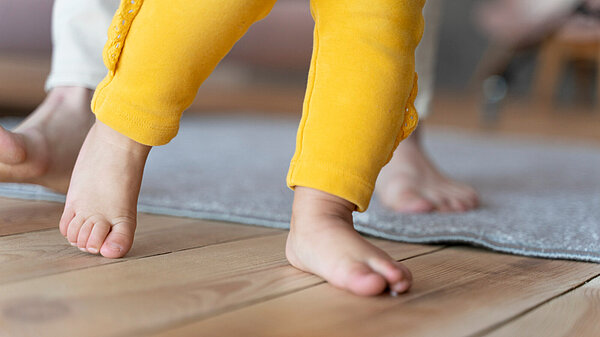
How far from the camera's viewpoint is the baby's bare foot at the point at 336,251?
500mm

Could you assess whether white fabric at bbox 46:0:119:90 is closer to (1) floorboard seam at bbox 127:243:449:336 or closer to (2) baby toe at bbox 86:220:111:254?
(2) baby toe at bbox 86:220:111:254

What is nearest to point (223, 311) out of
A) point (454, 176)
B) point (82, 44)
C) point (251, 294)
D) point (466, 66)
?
point (251, 294)

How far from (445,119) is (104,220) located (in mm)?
2304

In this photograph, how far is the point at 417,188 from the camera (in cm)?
91

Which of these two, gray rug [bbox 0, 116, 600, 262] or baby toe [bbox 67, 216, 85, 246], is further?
gray rug [bbox 0, 116, 600, 262]

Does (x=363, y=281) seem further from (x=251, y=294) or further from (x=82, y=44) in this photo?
(x=82, y=44)

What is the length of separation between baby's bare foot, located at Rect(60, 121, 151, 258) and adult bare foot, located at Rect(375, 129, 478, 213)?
39 centimetres

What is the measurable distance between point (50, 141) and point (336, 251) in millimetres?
386

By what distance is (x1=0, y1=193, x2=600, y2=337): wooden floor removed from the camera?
42cm

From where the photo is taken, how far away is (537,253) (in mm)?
667

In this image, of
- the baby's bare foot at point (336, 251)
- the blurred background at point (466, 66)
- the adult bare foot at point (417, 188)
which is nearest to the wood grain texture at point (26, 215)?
the baby's bare foot at point (336, 251)

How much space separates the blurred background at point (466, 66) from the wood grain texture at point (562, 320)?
163cm

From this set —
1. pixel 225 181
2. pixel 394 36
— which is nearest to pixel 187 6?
pixel 394 36

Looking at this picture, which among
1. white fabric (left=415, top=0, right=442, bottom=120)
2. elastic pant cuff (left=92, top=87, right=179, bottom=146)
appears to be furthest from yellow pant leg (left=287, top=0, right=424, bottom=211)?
white fabric (left=415, top=0, right=442, bottom=120)
